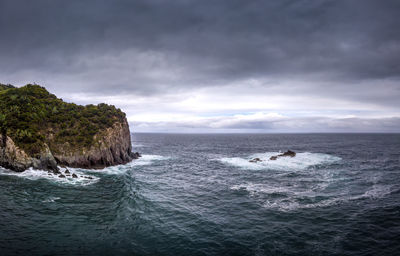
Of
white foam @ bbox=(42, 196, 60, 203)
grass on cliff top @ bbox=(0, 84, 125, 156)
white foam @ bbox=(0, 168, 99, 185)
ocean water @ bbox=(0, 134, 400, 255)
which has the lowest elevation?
ocean water @ bbox=(0, 134, 400, 255)

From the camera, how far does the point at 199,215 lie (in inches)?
1005

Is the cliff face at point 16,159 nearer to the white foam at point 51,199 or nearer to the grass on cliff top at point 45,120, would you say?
the grass on cliff top at point 45,120

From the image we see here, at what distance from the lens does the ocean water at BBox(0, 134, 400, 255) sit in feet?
59.6

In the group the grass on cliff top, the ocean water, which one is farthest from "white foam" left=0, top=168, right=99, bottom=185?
the grass on cliff top

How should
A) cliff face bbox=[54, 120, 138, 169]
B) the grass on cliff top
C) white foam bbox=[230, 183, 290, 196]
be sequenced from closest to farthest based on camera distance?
white foam bbox=[230, 183, 290, 196] < the grass on cliff top < cliff face bbox=[54, 120, 138, 169]

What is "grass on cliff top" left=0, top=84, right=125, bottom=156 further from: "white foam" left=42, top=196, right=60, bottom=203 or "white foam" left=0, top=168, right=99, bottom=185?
"white foam" left=42, top=196, right=60, bottom=203

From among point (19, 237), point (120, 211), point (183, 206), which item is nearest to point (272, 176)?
point (183, 206)

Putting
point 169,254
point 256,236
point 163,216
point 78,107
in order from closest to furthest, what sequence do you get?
point 169,254, point 256,236, point 163,216, point 78,107

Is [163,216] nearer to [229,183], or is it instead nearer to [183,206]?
[183,206]

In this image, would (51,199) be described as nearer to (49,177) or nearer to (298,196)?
(49,177)

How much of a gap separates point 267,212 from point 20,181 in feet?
130

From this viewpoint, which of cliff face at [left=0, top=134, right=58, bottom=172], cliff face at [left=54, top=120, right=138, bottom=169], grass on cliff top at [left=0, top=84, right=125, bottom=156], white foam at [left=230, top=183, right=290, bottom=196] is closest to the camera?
white foam at [left=230, top=183, right=290, bottom=196]

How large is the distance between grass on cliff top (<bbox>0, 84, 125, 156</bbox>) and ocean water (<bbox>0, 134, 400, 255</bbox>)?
26.8 ft

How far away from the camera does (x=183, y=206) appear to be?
28.6 metres
